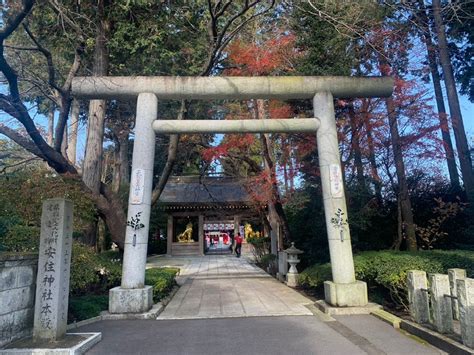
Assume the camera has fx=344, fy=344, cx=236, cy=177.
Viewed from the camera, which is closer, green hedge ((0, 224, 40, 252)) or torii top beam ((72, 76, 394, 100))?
green hedge ((0, 224, 40, 252))

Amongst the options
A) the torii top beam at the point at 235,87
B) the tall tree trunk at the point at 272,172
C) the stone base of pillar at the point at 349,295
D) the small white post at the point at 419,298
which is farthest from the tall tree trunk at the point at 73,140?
the small white post at the point at 419,298

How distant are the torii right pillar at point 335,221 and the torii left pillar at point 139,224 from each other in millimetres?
4026

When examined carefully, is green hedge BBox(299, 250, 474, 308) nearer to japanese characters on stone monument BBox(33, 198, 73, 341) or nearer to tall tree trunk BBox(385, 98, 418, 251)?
tall tree trunk BBox(385, 98, 418, 251)

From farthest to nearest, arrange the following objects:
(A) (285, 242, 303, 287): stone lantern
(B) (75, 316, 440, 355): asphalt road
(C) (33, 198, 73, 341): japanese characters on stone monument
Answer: (A) (285, 242, 303, 287): stone lantern
(C) (33, 198, 73, 341): japanese characters on stone monument
(B) (75, 316, 440, 355): asphalt road

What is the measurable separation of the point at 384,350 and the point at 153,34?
9987 millimetres

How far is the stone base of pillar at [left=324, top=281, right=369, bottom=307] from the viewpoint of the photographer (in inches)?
286

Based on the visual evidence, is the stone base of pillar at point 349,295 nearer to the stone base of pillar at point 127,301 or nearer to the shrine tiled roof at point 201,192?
the stone base of pillar at point 127,301

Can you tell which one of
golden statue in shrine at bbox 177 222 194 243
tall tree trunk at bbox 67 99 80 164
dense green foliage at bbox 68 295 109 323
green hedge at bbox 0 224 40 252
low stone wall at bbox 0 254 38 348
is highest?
tall tree trunk at bbox 67 99 80 164

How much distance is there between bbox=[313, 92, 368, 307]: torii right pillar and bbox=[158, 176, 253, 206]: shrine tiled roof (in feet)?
58.4

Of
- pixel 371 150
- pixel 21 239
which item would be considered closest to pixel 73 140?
→ pixel 21 239

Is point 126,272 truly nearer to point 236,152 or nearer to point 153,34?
point 153,34

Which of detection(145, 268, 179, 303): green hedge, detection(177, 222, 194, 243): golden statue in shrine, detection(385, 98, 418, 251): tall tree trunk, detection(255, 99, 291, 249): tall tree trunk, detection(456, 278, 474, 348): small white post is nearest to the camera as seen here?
detection(456, 278, 474, 348): small white post

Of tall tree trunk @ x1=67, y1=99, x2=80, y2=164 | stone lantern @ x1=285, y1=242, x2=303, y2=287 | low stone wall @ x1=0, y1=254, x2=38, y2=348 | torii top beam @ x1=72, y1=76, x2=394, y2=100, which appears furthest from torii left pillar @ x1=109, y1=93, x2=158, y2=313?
tall tree trunk @ x1=67, y1=99, x2=80, y2=164

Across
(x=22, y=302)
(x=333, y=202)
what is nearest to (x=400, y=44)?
(x=333, y=202)
